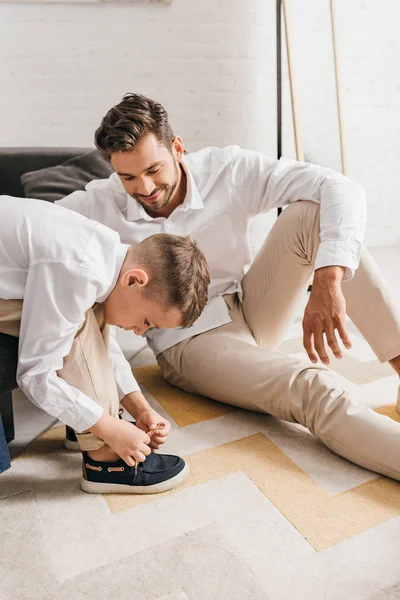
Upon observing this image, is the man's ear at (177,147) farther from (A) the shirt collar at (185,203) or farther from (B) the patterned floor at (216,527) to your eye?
(B) the patterned floor at (216,527)

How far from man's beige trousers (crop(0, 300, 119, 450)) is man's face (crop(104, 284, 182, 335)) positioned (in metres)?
0.06

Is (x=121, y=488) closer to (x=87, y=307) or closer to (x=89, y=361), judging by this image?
(x=89, y=361)

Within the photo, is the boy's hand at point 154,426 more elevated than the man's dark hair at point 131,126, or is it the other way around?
the man's dark hair at point 131,126

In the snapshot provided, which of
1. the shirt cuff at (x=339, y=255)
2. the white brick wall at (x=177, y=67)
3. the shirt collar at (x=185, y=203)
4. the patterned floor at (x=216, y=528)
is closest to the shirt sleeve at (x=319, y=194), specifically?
the shirt cuff at (x=339, y=255)

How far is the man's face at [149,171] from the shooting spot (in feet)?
4.41

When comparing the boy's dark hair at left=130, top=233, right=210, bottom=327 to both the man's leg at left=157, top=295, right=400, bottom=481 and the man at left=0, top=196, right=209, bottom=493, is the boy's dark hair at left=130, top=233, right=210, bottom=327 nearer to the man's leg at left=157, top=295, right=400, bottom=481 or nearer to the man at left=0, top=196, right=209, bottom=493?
the man at left=0, top=196, right=209, bottom=493

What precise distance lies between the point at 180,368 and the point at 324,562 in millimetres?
673

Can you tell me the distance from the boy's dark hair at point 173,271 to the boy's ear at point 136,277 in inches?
0.5

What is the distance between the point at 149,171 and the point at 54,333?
52 centimetres

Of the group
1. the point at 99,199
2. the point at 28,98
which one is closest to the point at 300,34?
the point at 28,98

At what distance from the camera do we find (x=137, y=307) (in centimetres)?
110

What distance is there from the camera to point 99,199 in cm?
152

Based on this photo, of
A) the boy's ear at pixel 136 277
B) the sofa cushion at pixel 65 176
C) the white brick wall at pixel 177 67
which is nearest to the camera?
the boy's ear at pixel 136 277

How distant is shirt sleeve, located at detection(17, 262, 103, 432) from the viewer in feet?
3.36
